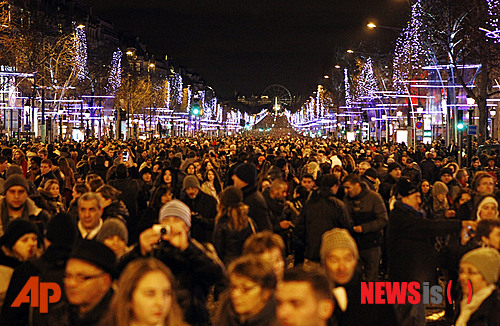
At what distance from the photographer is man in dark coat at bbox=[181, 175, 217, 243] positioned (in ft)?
36.6

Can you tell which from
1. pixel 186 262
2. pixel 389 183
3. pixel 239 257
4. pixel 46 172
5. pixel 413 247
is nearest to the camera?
pixel 186 262

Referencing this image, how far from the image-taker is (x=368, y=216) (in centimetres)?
1106

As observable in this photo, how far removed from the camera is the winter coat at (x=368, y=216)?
1083 cm

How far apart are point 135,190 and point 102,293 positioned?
352 inches

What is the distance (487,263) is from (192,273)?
6.47ft

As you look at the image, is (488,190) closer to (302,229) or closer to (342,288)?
(302,229)

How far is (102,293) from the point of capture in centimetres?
554

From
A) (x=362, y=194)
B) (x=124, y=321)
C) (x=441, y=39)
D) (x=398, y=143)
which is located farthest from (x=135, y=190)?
(x=398, y=143)

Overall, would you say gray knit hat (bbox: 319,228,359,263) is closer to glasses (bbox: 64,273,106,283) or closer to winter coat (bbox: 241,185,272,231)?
glasses (bbox: 64,273,106,283)

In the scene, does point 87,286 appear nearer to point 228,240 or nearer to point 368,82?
point 228,240

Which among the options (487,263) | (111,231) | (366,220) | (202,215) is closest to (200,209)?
(202,215)

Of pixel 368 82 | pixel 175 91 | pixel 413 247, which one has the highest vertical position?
pixel 175 91

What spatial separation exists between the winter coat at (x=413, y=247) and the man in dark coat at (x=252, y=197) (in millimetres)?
1882

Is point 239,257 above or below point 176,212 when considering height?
below
